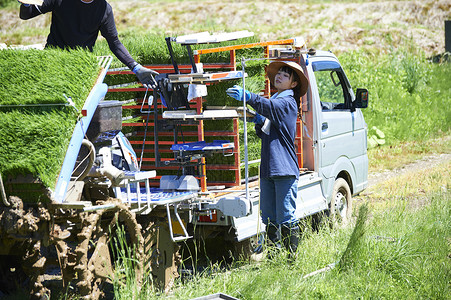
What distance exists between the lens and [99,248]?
5027 mm

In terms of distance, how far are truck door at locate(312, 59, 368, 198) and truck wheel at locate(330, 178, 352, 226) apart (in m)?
0.16

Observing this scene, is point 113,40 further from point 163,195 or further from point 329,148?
point 329,148

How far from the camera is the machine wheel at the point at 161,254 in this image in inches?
223

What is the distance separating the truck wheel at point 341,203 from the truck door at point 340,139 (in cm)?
16

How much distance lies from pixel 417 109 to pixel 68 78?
1202 centimetres

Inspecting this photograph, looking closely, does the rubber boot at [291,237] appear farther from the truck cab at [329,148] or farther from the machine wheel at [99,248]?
the machine wheel at [99,248]

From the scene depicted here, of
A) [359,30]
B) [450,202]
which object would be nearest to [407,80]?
[359,30]

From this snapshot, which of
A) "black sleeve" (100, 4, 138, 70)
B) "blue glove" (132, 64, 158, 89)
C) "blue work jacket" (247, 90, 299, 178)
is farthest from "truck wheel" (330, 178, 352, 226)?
"black sleeve" (100, 4, 138, 70)

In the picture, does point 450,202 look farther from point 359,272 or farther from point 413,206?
point 359,272

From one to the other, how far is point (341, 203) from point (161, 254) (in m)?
3.26

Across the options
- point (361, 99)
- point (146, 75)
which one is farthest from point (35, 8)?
point (361, 99)

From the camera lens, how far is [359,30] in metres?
24.7

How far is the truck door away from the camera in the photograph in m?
7.94

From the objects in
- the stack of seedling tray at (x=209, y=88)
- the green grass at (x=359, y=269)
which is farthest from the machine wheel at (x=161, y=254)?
the stack of seedling tray at (x=209, y=88)
